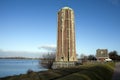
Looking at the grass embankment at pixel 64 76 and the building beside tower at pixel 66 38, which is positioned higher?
the building beside tower at pixel 66 38

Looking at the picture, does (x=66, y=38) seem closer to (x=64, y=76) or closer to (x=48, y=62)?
(x=48, y=62)

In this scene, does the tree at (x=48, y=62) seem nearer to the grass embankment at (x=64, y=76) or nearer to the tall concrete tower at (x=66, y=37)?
the tall concrete tower at (x=66, y=37)

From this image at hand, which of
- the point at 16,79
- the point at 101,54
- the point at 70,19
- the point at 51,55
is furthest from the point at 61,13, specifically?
the point at 16,79

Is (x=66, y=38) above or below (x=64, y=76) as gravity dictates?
above

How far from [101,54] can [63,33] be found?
104 ft

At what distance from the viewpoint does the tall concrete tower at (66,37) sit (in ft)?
248

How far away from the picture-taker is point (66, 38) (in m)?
76.1

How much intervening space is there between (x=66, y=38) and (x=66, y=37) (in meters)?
0.38

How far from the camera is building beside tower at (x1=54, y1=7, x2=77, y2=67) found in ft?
248

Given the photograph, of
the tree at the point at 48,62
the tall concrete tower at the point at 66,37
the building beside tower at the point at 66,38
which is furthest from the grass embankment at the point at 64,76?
the tree at the point at 48,62

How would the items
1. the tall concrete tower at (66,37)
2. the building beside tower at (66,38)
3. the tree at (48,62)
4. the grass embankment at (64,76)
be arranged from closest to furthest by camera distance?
the grass embankment at (64,76), the building beside tower at (66,38), the tall concrete tower at (66,37), the tree at (48,62)

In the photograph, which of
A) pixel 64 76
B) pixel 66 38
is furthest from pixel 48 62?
pixel 64 76

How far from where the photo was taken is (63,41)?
75812 mm

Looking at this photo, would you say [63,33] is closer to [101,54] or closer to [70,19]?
[70,19]
